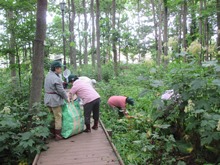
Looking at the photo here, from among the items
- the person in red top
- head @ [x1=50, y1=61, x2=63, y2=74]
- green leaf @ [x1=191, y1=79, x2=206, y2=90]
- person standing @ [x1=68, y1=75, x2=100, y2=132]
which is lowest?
the person in red top

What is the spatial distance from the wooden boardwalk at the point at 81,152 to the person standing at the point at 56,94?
47cm

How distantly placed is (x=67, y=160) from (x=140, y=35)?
31705 millimetres

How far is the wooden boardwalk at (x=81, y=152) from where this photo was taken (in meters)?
4.47

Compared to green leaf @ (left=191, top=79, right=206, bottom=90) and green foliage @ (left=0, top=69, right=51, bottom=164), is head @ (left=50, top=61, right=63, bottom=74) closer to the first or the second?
green foliage @ (left=0, top=69, right=51, bottom=164)

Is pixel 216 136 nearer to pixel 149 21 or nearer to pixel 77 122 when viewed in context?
pixel 77 122

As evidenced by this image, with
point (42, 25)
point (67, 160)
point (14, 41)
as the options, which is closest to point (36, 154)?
point (67, 160)

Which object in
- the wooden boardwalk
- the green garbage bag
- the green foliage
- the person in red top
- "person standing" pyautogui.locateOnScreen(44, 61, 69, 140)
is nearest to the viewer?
the wooden boardwalk

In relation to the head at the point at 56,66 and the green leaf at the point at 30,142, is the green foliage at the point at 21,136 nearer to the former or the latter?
the green leaf at the point at 30,142

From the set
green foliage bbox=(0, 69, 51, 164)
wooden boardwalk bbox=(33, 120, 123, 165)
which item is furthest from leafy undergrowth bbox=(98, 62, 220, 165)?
green foliage bbox=(0, 69, 51, 164)

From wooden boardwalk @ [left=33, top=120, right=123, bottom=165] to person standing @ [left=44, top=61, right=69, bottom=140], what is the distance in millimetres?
466

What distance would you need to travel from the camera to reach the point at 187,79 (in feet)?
12.4

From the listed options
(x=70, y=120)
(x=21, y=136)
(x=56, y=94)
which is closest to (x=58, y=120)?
(x=70, y=120)

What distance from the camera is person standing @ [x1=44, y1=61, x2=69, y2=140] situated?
5.49 meters

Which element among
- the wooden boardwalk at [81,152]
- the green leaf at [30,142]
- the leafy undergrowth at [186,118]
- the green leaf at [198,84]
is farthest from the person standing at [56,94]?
the green leaf at [198,84]
